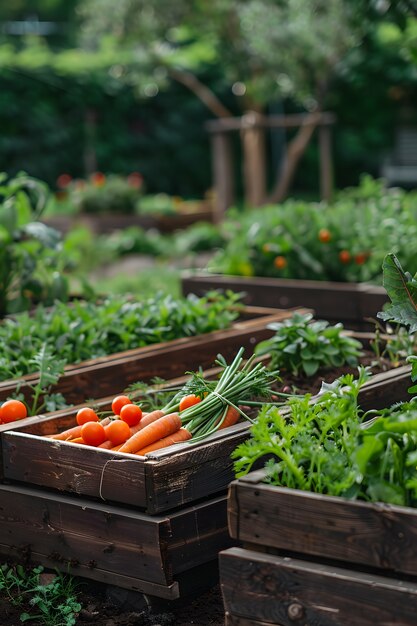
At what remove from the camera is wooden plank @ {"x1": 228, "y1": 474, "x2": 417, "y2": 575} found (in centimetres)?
267

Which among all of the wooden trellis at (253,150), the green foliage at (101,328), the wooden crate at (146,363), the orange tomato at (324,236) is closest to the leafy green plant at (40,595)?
the wooden crate at (146,363)

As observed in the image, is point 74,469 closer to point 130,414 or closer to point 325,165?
point 130,414

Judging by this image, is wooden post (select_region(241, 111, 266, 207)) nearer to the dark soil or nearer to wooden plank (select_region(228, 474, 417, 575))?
the dark soil

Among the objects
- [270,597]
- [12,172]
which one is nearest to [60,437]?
[270,597]

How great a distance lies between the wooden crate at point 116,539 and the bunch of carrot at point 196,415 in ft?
0.77

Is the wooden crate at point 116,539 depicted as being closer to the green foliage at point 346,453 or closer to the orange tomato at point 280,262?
the green foliage at point 346,453

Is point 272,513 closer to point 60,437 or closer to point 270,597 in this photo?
point 270,597

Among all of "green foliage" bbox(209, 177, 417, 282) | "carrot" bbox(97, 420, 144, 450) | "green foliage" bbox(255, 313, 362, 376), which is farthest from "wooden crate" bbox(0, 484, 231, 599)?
"green foliage" bbox(209, 177, 417, 282)

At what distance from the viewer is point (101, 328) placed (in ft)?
16.6

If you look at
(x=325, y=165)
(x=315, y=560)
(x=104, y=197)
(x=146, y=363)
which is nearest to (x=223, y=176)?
(x=325, y=165)

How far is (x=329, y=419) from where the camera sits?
2990mm

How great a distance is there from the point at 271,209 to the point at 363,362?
9.85 ft

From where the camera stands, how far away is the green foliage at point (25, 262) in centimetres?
611

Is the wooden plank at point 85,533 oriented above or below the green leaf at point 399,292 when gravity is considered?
below
